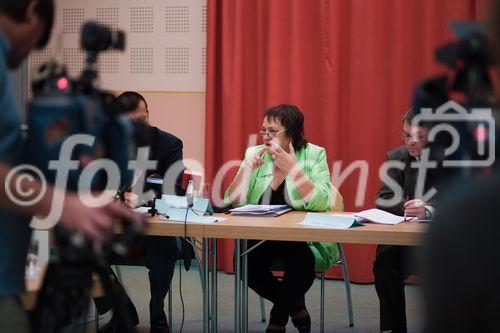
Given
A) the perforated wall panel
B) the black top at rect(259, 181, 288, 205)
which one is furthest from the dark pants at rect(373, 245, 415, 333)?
the perforated wall panel

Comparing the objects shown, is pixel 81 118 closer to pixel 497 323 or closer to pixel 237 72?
pixel 497 323

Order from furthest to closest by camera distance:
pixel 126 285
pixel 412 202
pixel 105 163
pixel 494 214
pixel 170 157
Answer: pixel 126 285 → pixel 170 157 → pixel 412 202 → pixel 105 163 → pixel 494 214

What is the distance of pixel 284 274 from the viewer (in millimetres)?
3443

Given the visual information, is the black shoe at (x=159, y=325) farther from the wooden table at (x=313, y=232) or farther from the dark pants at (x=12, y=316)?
the dark pants at (x=12, y=316)

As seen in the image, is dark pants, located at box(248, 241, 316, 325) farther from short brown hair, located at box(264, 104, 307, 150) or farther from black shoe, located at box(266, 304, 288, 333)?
short brown hair, located at box(264, 104, 307, 150)

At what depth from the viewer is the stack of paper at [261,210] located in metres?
3.27

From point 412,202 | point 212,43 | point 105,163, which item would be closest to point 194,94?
point 212,43

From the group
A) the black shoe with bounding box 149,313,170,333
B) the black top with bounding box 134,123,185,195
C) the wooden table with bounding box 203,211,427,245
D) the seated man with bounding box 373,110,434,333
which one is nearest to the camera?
the wooden table with bounding box 203,211,427,245

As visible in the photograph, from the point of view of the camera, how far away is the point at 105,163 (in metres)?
1.19

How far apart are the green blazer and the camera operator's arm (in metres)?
2.43

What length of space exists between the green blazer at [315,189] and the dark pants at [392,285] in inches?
11.4

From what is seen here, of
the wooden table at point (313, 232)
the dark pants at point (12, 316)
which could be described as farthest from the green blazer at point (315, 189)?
the dark pants at point (12, 316)

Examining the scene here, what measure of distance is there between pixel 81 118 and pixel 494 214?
72 cm

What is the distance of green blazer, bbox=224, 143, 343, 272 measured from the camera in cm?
349
